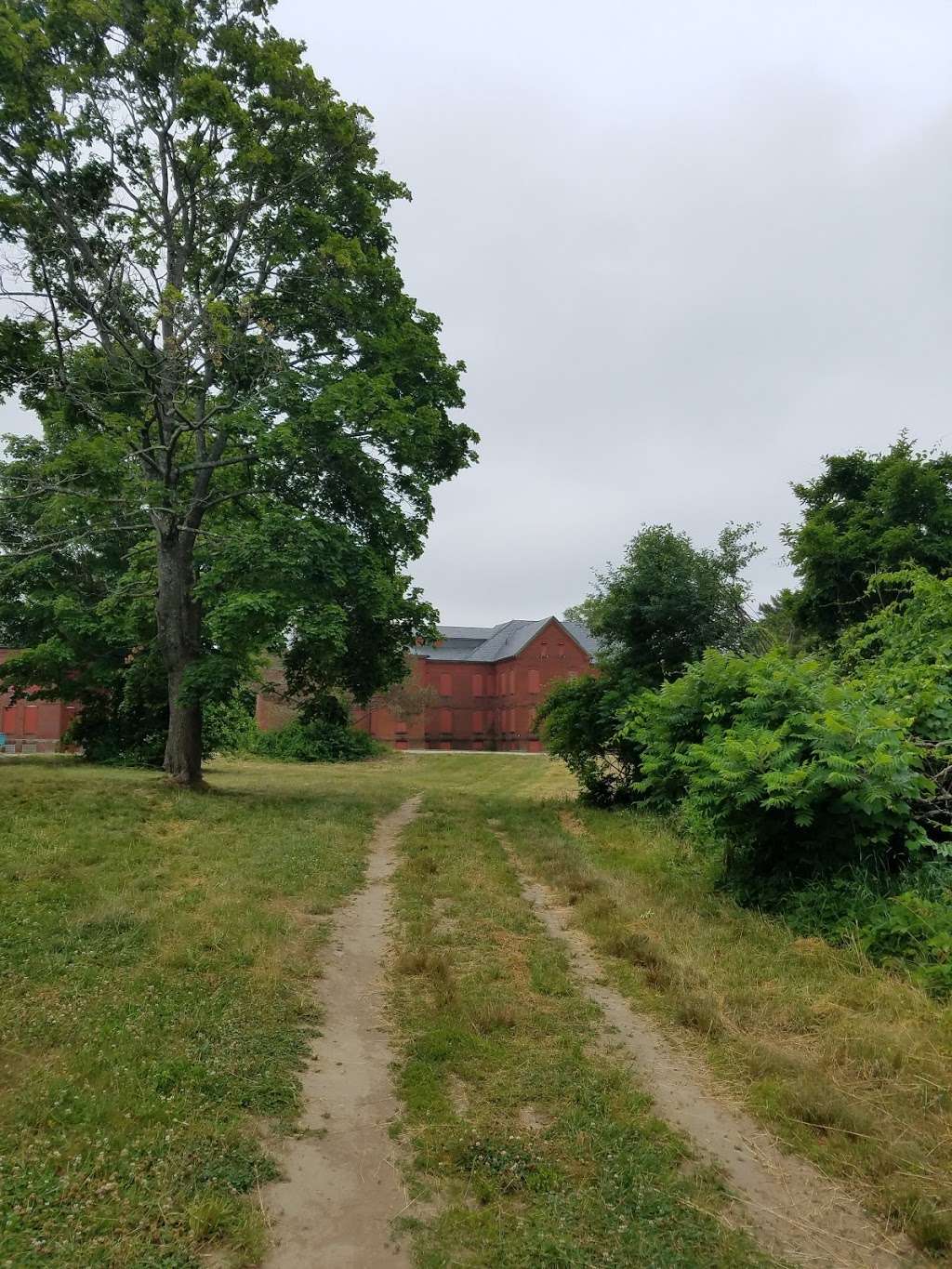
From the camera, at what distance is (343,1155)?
3.96 metres

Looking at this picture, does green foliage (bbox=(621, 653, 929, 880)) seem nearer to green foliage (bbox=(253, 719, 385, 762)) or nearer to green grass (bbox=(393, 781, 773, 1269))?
green grass (bbox=(393, 781, 773, 1269))

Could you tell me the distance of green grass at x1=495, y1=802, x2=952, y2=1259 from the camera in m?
3.92

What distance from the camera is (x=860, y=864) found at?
308 inches

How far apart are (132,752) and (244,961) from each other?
2576cm

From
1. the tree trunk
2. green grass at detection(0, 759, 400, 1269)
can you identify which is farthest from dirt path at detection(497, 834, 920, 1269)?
the tree trunk

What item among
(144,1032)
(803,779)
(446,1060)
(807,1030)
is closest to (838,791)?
(803,779)

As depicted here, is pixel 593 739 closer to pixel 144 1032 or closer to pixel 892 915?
pixel 892 915

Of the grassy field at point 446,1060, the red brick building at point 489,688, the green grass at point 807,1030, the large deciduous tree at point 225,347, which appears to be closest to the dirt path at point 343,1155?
the grassy field at point 446,1060

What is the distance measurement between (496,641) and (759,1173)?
192 feet

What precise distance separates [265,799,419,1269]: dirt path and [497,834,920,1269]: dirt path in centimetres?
153

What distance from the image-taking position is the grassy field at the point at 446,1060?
338 centimetres

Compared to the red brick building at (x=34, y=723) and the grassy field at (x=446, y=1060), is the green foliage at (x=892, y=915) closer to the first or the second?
the grassy field at (x=446, y=1060)

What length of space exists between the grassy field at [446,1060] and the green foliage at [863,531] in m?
12.4

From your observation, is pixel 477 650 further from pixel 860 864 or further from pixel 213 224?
pixel 860 864
